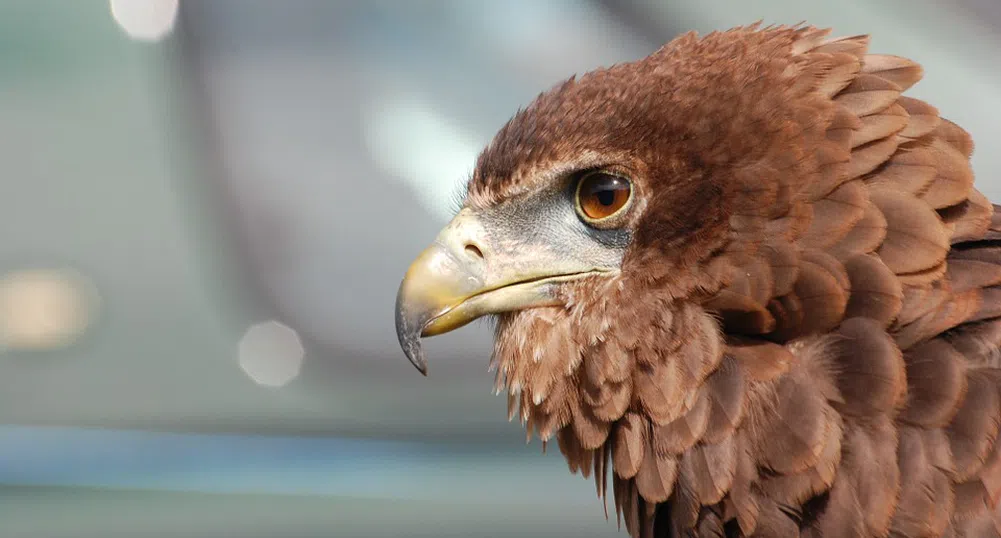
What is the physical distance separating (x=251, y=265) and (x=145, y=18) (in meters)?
0.80

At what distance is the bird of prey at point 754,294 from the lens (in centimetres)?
139

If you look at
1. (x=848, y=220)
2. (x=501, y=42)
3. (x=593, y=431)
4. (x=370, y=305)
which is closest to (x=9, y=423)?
(x=370, y=305)

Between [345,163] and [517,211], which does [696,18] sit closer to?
[345,163]

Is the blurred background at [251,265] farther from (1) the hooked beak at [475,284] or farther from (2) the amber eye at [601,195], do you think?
(2) the amber eye at [601,195]

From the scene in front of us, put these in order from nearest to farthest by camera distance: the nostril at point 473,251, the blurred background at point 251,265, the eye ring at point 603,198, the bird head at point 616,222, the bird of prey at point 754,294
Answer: the bird of prey at point 754,294
the bird head at point 616,222
the eye ring at point 603,198
the nostril at point 473,251
the blurred background at point 251,265

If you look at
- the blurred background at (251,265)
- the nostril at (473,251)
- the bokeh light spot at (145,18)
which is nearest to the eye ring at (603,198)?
the nostril at (473,251)

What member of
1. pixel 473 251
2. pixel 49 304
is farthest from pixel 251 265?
pixel 473 251

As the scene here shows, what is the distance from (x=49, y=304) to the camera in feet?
9.66

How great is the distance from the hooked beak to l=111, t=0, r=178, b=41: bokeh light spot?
161cm

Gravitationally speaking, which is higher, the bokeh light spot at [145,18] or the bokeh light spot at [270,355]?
the bokeh light spot at [145,18]

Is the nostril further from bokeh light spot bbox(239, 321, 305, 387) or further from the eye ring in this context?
bokeh light spot bbox(239, 321, 305, 387)

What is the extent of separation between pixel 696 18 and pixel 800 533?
1.77m

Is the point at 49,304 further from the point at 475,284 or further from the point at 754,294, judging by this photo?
the point at 754,294

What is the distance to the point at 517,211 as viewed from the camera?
5.83 ft
